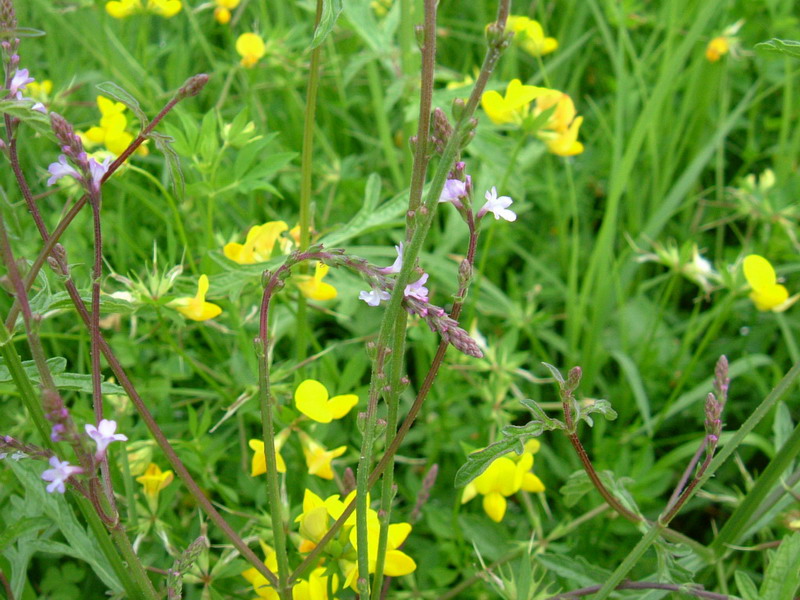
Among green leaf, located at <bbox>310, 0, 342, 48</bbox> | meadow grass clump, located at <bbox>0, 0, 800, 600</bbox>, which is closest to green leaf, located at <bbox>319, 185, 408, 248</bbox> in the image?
meadow grass clump, located at <bbox>0, 0, 800, 600</bbox>

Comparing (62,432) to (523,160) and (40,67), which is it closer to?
(523,160)

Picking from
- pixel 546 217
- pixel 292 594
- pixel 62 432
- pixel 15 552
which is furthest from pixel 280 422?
pixel 546 217

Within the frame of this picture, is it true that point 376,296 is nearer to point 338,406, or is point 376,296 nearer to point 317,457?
point 338,406

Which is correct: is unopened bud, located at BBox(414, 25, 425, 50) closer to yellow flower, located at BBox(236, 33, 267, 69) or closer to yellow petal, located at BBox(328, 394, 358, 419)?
yellow petal, located at BBox(328, 394, 358, 419)

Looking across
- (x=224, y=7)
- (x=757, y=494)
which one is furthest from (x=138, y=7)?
(x=757, y=494)

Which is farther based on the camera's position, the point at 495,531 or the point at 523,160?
the point at 523,160

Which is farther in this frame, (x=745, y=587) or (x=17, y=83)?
(x=745, y=587)

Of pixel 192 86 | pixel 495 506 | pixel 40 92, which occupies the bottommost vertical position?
pixel 495 506
